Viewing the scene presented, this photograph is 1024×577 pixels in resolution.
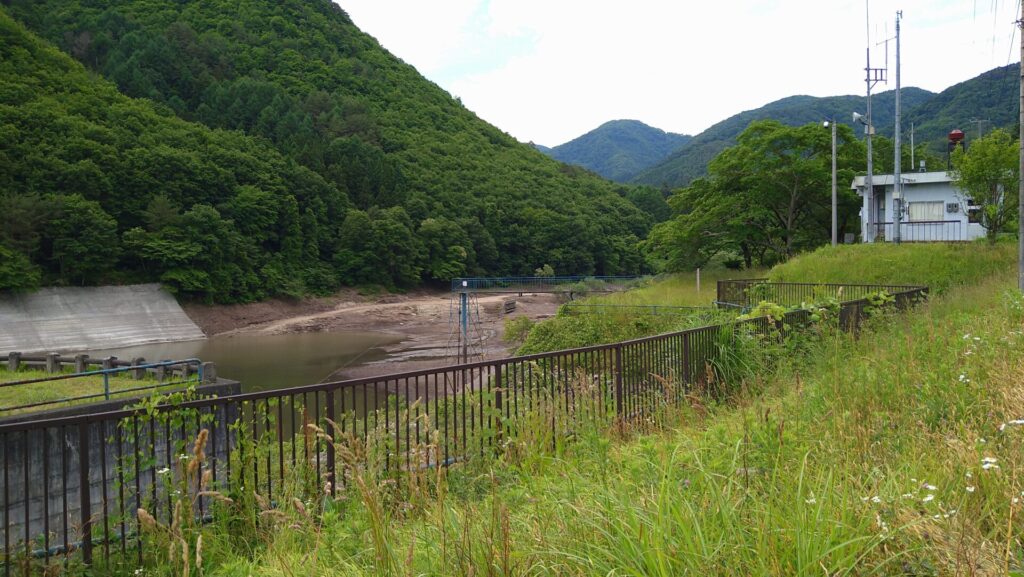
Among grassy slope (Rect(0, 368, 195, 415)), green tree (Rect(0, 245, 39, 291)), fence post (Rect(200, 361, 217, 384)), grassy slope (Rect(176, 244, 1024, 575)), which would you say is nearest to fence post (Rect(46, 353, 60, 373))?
grassy slope (Rect(0, 368, 195, 415))

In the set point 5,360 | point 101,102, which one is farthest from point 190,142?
point 5,360

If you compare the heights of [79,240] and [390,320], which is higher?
[79,240]

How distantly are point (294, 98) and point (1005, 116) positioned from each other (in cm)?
10427

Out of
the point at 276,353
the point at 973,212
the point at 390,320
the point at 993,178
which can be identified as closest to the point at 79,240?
the point at 276,353

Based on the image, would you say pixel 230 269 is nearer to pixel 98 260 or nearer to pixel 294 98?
pixel 98 260

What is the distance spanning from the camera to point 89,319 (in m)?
42.8

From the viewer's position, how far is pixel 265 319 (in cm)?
5641

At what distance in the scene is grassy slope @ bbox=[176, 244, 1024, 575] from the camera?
2.39 m

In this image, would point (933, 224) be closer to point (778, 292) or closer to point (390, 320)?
point (778, 292)

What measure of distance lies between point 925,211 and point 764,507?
37.0 m

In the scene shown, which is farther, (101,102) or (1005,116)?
(1005,116)

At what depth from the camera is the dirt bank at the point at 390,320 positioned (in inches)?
1564

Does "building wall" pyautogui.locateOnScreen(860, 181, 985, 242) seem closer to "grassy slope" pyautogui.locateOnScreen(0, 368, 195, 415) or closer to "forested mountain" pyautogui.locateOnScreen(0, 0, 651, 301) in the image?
"grassy slope" pyautogui.locateOnScreen(0, 368, 195, 415)

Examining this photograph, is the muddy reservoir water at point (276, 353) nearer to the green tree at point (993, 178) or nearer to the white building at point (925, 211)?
the white building at point (925, 211)
